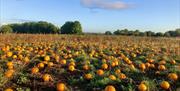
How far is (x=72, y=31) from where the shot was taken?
35.3 m

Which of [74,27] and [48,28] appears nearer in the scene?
[74,27]

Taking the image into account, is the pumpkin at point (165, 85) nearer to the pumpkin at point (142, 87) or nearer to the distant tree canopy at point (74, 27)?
the pumpkin at point (142, 87)

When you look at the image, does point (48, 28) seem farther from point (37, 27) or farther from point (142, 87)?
point (142, 87)

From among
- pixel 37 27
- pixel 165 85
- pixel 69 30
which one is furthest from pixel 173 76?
pixel 37 27

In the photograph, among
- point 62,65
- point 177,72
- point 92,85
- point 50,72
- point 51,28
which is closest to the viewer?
point 92,85

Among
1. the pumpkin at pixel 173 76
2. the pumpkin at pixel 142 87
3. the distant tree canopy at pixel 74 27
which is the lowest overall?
the pumpkin at pixel 142 87

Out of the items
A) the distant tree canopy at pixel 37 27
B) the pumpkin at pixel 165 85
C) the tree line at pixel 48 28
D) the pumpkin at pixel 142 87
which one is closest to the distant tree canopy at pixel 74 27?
the tree line at pixel 48 28

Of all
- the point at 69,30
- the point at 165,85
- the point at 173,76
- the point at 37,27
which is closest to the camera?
the point at 165,85

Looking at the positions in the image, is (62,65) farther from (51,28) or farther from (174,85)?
(51,28)

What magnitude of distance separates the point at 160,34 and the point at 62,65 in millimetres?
27680

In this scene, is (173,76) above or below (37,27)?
below

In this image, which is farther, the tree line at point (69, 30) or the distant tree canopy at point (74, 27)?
the distant tree canopy at point (74, 27)

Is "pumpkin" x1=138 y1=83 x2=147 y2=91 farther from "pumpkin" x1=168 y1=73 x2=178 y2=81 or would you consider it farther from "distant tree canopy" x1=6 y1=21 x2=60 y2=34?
"distant tree canopy" x1=6 y1=21 x2=60 y2=34

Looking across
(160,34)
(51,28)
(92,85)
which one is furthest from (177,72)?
(51,28)
